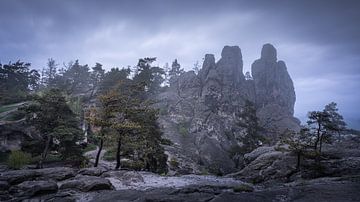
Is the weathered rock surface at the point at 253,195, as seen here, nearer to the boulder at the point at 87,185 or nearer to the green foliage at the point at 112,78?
the boulder at the point at 87,185

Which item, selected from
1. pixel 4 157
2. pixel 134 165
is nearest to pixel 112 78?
pixel 4 157

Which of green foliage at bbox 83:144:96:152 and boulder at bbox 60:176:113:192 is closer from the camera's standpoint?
→ boulder at bbox 60:176:113:192

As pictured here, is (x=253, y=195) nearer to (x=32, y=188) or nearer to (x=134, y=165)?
(x=32, y=188)

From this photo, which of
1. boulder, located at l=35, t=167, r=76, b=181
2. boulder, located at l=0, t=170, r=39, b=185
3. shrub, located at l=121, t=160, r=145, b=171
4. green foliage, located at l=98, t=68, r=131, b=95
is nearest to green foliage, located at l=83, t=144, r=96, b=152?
shrub, located at l=121, t=160, r=145, b=171

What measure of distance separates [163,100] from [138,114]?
4708 cm

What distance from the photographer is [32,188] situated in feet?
57.1

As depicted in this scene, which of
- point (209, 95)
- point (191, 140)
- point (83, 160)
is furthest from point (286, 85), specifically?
point (83, 160)

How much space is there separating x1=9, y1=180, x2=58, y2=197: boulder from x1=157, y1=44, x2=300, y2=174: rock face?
979 inches

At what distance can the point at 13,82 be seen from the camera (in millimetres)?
65812

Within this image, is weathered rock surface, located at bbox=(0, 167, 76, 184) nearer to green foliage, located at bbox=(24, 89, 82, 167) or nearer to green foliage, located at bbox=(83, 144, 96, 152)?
green foliage, located at bbox=(24, 89, 82, 167)

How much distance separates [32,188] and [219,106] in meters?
62.9

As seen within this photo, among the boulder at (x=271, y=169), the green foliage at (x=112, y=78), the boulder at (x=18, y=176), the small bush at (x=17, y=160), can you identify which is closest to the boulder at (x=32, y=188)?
the boulder at (x=18, y=176)

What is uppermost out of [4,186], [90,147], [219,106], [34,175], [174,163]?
[219,106]

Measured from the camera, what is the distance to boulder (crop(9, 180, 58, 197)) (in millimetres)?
17094
